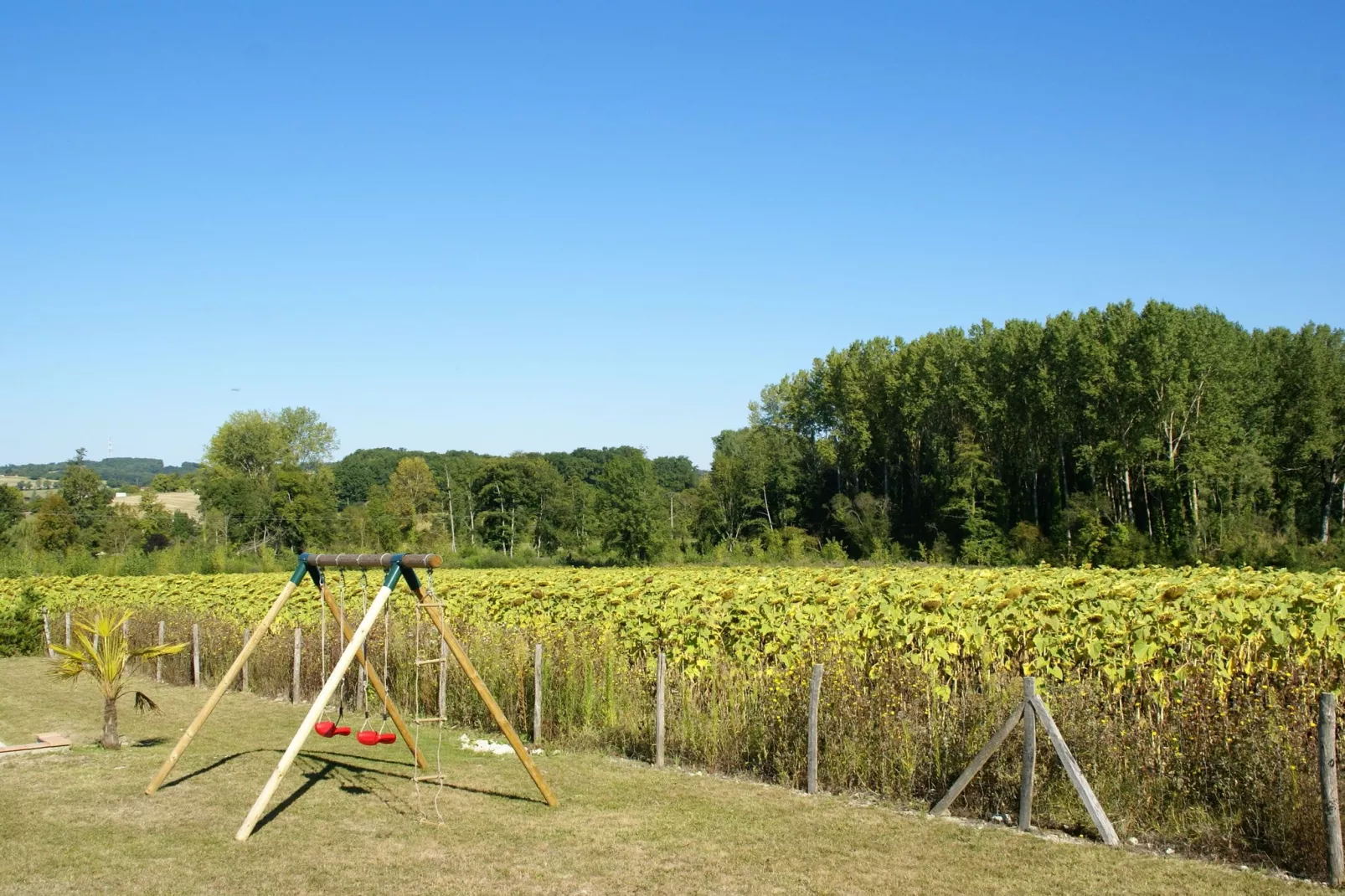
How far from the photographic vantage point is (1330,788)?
7215 mm

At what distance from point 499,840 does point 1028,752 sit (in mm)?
4494

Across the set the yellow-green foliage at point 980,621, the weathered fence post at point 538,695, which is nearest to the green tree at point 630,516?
the yellow-green foliage at point 980,621

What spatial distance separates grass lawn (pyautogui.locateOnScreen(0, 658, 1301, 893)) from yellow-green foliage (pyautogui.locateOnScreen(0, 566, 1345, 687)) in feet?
6.38

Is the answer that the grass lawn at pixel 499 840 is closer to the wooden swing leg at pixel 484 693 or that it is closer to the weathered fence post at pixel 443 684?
the wooden swing leg at pixel 484 693

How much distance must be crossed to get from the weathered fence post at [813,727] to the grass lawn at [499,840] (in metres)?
0.31

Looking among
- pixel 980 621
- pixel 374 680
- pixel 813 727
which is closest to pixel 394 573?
pixel 374 680

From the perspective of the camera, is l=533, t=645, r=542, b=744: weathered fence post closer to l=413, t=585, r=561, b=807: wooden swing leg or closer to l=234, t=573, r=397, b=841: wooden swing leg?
l=413, t=585, r=561, b=807: wooden swing leg

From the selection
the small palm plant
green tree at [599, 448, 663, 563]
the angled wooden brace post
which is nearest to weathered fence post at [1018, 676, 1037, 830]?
the angled wooden brace post

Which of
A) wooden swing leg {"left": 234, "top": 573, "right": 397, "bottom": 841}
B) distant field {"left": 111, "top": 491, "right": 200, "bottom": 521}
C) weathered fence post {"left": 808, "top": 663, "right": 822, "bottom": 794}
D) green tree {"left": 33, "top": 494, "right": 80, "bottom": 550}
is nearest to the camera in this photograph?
wooden swing leg {"left": 234, "top": 573, "right": 397, "bottom": 841}

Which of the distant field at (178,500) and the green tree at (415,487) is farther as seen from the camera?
the distant field at (178,500)

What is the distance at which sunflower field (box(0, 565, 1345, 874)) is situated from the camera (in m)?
8.48

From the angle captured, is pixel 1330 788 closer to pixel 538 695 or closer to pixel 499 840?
pixel 499 840

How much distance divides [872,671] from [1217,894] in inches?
166

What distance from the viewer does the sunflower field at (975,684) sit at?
8.48 m
